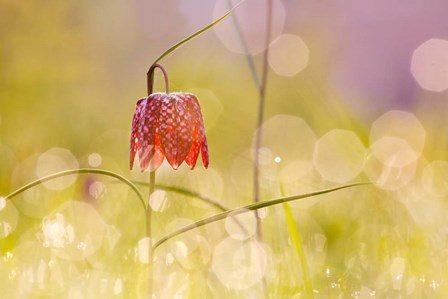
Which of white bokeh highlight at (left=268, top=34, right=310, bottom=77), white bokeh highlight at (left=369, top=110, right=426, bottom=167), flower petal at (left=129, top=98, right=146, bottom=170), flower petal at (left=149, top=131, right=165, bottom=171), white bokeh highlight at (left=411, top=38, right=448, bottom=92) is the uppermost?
white bokeh highlight at (left=268, top=34, right=310, bottom=77)

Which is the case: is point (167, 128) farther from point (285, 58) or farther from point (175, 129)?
point (285, 58)

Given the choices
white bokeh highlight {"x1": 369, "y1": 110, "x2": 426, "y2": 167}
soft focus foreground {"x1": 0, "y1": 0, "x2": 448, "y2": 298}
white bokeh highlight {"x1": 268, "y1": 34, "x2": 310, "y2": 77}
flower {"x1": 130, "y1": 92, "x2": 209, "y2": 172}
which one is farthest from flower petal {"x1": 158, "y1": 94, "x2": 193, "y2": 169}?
white bokeh highlight {"x1": 268, "y1": 34, "x2": 310, "y2": 77}

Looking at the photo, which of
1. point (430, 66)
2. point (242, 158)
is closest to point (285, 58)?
point (430, 66)

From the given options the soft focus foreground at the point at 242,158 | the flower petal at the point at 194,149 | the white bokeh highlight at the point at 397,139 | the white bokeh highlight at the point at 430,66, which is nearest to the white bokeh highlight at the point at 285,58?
the soft focus foreground at the point at 242,158

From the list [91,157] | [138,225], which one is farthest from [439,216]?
[91,157]

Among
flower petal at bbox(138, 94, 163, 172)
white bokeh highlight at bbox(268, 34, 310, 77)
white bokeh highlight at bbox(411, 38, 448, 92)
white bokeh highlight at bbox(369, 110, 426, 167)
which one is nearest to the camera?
flower petal at bbox(138, 94, 163, 172)

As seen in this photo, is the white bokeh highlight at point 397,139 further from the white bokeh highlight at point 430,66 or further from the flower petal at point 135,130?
the flower petal at point 135,130

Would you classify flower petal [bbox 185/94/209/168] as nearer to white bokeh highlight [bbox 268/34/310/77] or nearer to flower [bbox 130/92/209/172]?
flower [bbox 130/92/209/172]
